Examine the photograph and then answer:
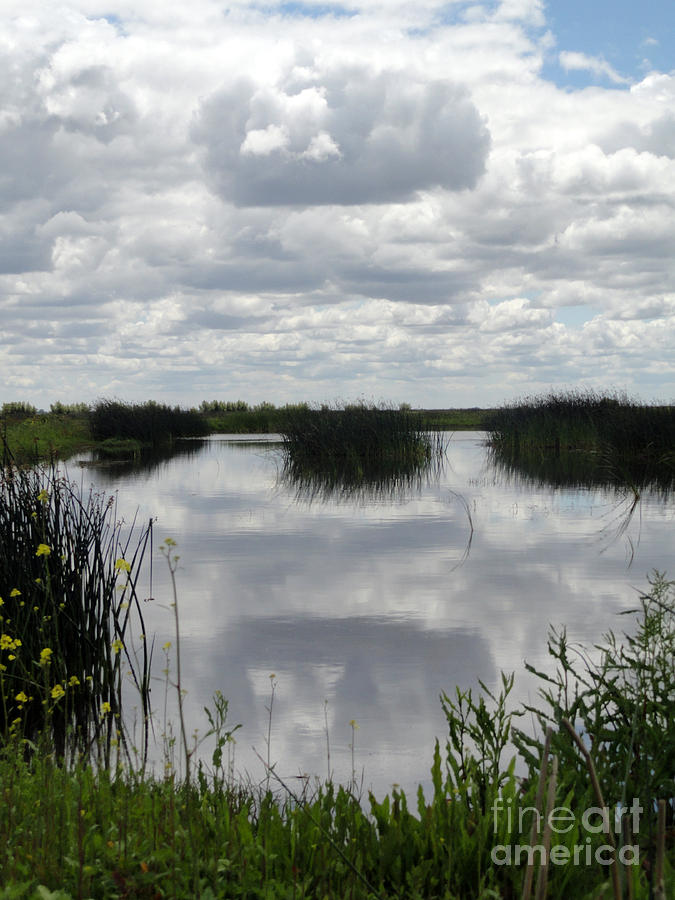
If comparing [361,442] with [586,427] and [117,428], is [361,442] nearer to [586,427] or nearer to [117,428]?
[586,427]

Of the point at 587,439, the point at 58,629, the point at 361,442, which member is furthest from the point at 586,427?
the point at 58,629

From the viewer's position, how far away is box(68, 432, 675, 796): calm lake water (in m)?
4.97

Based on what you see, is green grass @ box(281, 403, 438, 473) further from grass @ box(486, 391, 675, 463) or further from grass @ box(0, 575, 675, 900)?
grass @ box(0, 575, 675, 900)

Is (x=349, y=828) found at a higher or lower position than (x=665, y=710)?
lower

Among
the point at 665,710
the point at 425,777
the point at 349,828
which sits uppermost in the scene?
the point at 665,710

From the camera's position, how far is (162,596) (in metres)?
8.45

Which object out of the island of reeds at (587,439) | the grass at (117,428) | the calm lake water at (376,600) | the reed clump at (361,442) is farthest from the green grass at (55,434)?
the island of reeds at (587,439)

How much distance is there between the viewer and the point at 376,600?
26.8ft

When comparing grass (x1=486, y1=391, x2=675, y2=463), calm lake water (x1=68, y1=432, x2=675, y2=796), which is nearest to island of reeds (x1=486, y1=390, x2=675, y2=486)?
grass (x1=486, y1=391, x2=675, y2=463)

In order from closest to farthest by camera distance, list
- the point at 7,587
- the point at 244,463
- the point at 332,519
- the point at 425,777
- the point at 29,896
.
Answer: the point at 29,896
the point at 425,777
the point at 7,587
the point at 332,519
the point at 244,463

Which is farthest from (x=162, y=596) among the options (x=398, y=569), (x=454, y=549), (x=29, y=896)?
(x=29, y=896)

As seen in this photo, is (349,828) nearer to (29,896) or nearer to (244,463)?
(29,896)

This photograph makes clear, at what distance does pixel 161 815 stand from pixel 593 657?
399 centimetres

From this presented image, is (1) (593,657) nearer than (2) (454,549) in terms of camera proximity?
Yes
